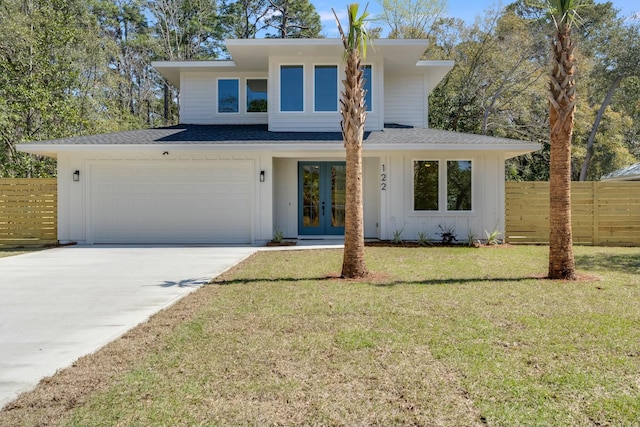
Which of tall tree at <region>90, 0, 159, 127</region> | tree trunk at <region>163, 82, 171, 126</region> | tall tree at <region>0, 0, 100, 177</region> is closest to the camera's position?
tall tree at <region>0, 0, 100, 177</region>

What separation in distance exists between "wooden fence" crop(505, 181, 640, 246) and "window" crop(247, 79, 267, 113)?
8.86m

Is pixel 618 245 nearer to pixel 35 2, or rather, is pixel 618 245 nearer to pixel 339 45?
pixel 339 45

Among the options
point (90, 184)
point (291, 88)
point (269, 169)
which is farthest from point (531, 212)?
point (90, 184)

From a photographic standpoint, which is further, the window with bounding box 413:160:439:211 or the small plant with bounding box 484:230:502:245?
the window with bounding box 413:160:439:211

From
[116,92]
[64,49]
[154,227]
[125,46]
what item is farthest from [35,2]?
[154,227]

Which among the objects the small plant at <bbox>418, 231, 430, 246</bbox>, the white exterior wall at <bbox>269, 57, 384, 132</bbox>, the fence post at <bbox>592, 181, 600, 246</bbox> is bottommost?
the small plant at <bbox>418, 231, 430, 246</bbox>

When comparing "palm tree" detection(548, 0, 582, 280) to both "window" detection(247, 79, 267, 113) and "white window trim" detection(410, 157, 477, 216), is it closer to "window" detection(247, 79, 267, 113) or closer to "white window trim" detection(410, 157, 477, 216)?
"white window trim" detection(410, 157, 477, 216)

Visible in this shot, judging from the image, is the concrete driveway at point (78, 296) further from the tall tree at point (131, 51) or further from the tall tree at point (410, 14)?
the tall tree at point (131, 51)

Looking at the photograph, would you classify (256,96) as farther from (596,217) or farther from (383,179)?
(596,217)

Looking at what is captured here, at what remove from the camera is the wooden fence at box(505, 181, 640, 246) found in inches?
529

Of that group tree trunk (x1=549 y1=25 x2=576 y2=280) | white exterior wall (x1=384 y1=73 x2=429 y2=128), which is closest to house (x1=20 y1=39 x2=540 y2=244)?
white exterior wall (x1=384 y1=73 x2=429 y2=128)

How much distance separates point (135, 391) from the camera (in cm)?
332

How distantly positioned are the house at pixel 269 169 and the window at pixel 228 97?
2.07 m

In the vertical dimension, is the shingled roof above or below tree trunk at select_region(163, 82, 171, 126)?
below
